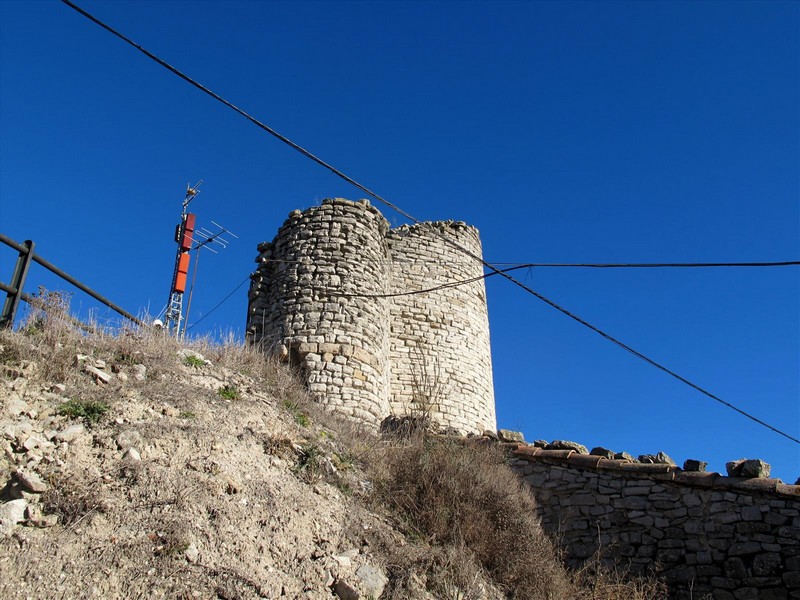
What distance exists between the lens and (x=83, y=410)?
6.48 m

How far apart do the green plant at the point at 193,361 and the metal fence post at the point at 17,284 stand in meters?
2.00

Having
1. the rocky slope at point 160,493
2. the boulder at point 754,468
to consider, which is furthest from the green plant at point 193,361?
the boulder at point 754,468

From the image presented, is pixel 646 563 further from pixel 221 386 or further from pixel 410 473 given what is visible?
pixel 221 386

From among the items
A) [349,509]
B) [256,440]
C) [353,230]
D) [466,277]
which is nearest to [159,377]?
[256,440]

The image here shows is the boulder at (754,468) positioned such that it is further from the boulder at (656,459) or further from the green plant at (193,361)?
the green plant at (193,361)

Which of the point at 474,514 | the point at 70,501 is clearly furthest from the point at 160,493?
the point at 474,514

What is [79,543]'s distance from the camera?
17.0 ft

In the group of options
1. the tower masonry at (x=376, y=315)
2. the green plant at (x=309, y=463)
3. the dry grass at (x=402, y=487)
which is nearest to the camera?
the dry grass at (x=402, y=487)

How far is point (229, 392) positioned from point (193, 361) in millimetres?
805

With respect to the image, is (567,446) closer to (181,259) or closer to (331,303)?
(331,303)

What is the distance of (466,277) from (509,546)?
8.07 metres

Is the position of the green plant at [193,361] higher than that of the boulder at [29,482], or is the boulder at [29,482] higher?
the green plant at [193,361]

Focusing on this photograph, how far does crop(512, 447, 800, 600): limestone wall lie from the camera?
8.70m

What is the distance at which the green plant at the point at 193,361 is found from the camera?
8.70 metres
